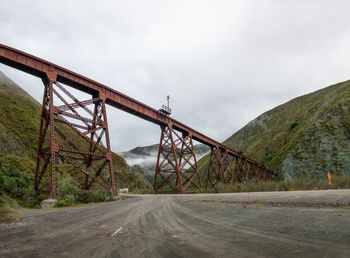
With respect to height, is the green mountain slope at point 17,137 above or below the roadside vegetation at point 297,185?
above

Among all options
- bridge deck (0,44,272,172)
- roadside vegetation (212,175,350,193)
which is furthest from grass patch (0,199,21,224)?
roadside vegetation (212,175,350,193)

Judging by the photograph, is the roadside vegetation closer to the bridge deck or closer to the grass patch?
the bridge deck

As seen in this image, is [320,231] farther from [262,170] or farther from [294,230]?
[262,170]

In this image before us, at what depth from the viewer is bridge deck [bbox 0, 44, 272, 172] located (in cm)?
1114

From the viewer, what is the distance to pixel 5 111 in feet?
102

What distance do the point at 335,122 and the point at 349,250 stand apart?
38586 mm

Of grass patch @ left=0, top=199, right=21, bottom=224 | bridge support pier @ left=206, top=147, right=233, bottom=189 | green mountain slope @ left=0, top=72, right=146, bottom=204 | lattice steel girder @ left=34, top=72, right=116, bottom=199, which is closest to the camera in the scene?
grass patch @ left=0, top=199, right=21, bottom=224

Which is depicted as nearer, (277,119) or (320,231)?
(320,231)

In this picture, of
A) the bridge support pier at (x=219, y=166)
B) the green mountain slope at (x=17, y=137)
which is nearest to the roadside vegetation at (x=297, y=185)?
the bridge support pier at (x=219, y=166)

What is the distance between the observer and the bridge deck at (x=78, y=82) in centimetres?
1114

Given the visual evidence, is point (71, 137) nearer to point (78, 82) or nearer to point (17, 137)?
point (78, 82)

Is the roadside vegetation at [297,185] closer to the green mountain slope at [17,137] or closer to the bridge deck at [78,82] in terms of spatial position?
the bridge deck at [78,82]

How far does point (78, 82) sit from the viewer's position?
43.9 feet

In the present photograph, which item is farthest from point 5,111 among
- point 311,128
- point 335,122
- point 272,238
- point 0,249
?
point 335,122
